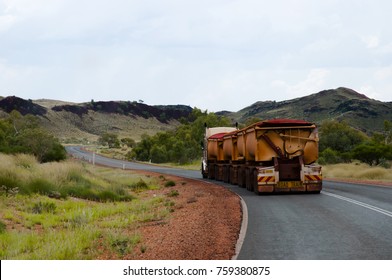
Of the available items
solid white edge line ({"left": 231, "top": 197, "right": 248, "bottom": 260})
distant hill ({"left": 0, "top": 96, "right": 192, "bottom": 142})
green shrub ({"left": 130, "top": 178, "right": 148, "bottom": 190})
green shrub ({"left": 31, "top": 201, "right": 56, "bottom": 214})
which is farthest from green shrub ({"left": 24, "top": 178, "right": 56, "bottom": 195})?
distant hill ({"left": 0, "top": 96, "right": 192, "bottom": 142})

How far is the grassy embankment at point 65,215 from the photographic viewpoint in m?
10.0

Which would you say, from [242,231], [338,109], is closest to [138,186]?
[242,231]

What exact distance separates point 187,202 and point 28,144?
24800mm

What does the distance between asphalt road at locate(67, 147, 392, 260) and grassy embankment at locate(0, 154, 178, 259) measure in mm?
2594

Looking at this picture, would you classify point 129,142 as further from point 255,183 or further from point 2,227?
point 2,227

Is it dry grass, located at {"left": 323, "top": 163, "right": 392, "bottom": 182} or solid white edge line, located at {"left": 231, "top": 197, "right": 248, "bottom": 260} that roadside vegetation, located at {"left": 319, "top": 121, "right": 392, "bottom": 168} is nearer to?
dry grass, located at {"left": 323, "top": 163, "right": 392, "bottom": 182}

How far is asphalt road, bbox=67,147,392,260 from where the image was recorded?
8727 millimetres

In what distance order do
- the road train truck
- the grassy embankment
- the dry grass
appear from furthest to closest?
the dry grass, the road train truck, the grassy embankment

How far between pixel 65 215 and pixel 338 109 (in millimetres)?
133007

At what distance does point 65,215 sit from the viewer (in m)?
15.7

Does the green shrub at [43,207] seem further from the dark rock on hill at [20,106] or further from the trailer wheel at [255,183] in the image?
the dark rock on hill at [20,106]

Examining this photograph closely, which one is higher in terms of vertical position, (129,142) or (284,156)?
(129,142)

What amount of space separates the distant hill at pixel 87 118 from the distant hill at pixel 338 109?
129ft

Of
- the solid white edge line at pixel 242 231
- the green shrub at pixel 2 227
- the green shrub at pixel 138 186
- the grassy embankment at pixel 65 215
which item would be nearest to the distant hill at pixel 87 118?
the green shrub at pixel 138 186
